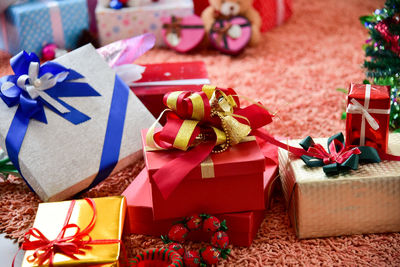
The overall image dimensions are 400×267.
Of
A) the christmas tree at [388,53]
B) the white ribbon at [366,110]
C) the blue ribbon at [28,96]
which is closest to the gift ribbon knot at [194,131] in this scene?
the white ribbon at [366,110]

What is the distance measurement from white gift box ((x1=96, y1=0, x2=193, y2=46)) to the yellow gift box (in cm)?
146

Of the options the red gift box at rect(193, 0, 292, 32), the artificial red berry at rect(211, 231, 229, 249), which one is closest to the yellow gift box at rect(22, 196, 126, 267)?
the artificial red berry at rect(211, 231, 229, 249)

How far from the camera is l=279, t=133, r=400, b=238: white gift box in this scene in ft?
3.73

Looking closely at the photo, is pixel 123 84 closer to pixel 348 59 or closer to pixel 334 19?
pixel 348 59

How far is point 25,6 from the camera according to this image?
228cm

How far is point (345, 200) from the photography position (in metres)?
1.15

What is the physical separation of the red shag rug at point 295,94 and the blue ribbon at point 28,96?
19cm

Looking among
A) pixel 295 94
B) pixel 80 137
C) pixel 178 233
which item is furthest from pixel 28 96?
pixel 295 94

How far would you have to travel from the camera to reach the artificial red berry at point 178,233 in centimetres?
113

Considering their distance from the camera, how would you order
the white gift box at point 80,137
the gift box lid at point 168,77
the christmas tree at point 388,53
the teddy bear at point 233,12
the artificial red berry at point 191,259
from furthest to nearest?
1. the teddy bear at point 233,12
2. the gift box lid at point 168,77
3. the christmas tree at point 388,53
4. the white gift box at point 80,137
5. the artificial red berry at point 191,259

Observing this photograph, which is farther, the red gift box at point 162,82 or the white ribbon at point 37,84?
the red gift box at point 162,82

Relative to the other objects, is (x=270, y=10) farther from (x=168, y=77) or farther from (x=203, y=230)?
(x=203, y=230)

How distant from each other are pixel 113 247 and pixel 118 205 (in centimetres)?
13

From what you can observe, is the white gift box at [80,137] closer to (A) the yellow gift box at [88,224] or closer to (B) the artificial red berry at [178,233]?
(A) the yellow gift box at [88,224]
